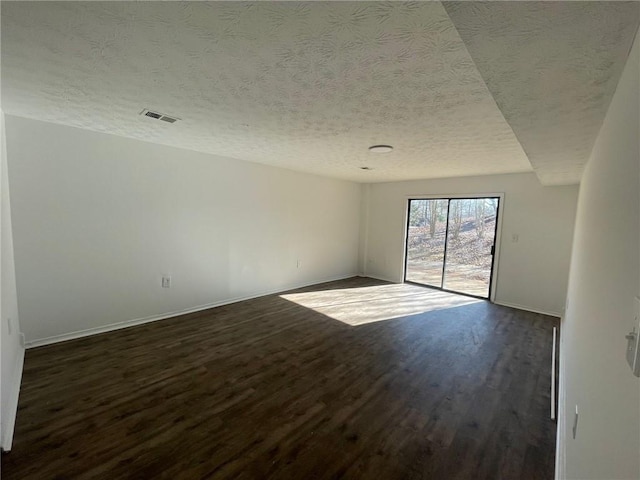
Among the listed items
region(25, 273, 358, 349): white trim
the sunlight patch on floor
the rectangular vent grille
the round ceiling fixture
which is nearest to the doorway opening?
the sunlight patch on floor

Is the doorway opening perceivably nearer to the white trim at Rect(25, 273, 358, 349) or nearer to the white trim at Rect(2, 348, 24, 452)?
the white trim at Rect(25, 273, 358, 349)

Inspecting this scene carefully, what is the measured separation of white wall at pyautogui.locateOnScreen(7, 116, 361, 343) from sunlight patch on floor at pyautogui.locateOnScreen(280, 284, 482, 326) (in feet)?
3.01

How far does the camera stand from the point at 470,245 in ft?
18.3

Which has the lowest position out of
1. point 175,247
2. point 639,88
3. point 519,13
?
point 175,247

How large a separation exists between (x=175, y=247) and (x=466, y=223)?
5.22m

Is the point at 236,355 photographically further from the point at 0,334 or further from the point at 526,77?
the point at 526,77

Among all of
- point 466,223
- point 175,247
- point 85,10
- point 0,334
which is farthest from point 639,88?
point 466,223

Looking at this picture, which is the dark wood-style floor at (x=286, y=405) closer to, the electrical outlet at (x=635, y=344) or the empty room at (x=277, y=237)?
the empty room at (x=277, y=237)

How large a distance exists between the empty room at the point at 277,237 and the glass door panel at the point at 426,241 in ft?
3.24

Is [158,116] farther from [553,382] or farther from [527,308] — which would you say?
[527,308]

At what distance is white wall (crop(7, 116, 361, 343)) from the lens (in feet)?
9.53

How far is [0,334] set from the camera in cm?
193

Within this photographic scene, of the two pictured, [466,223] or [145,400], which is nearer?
[145,400]

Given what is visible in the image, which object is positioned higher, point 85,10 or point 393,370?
point 85,10
